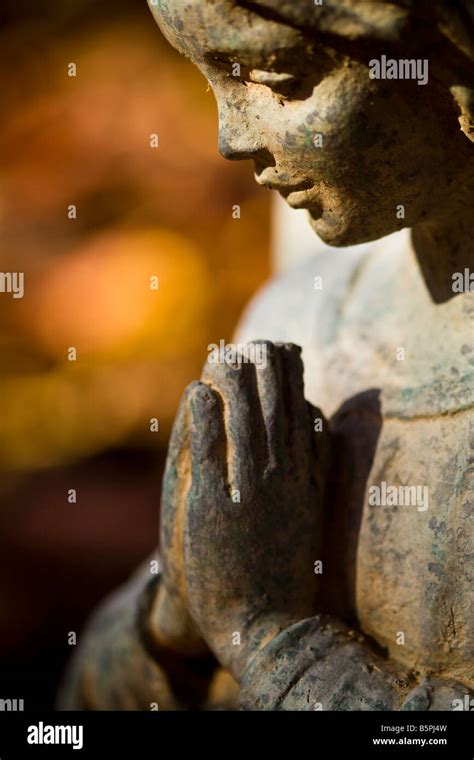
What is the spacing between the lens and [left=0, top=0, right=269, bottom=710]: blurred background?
4758 millimetres

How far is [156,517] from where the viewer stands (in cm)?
415

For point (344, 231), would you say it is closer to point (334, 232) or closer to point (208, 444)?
point (334, 232)

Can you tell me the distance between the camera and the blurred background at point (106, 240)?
4758 mm

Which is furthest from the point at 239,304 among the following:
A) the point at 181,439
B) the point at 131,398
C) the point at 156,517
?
the point at 181,439

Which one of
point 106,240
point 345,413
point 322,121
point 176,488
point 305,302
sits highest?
point 106,240

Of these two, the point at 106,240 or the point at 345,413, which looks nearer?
the point at 345,413

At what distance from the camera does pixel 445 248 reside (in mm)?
1364

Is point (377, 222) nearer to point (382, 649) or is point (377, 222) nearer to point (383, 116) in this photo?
point (383, 116)

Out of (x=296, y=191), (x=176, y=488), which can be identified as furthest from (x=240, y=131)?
(x=176, y=488)

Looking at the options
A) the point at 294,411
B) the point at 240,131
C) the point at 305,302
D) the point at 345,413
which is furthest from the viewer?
the point at 305,302

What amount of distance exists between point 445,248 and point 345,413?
26 cm

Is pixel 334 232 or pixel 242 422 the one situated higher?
pixel 334 232

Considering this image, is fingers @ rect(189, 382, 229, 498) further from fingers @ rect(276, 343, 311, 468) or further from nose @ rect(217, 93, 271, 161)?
nose @ rect(217, 93, 271, 161)
